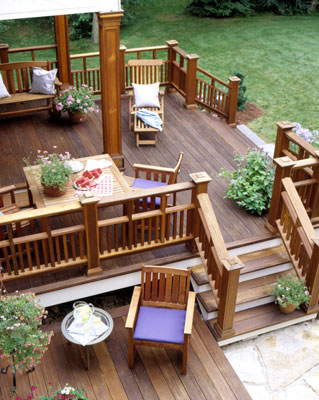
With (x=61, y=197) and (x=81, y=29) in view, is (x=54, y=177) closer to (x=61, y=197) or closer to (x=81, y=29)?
(x=61, y=197)

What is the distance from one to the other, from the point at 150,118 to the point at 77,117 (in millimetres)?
1283

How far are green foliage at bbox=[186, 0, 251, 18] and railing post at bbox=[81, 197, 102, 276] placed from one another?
14.2 m

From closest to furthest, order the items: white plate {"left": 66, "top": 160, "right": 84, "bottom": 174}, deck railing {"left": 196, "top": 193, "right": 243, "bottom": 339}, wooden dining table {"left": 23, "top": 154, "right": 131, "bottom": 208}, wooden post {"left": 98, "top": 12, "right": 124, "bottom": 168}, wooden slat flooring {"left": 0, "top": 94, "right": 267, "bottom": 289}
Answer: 1. deck railing {"left": 196, "top": 193, "right": 243, "bottom": 339}
2. wooden dining table {"left": 23, "top": 154, "right": 131, "bottom": 208}
3. wooden post {"left": 98, "top": 12, "right": 124, "bottom": 168}
4. white plate {"left": 66, "top": 160, "right": 84, "bottom": 174}
5. wooden slat flooring {"left": 0, "top": 94, "right": 267, "bottom": 289}

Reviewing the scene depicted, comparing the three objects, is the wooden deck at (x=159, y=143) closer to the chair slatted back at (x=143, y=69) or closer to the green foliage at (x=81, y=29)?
the chair slatted back at (x=143, y=69)

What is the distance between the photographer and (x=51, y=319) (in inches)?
249

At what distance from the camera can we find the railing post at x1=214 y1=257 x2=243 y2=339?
5.18m

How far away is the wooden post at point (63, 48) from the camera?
8875 millimetres

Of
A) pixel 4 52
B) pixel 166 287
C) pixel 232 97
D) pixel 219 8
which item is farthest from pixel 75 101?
pixel 219 8

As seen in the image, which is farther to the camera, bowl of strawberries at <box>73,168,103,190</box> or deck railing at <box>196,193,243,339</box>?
bowl of strawberries at <box>73,168,103,190</box>

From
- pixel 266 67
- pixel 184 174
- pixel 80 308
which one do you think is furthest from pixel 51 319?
pixel 266 67

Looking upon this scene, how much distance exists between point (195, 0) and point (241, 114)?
8.22 meters

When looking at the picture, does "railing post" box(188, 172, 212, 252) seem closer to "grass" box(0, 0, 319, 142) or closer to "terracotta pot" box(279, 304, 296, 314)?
"terracotta pot" box(279, 304, 296, 314)

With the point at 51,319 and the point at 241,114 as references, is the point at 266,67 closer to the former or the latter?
the point at 241,114

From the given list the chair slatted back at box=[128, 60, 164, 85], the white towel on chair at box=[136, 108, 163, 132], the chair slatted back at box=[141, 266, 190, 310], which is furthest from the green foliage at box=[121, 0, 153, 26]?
Answer: the chair slatted back at box=[141, 266, 190, 310]
